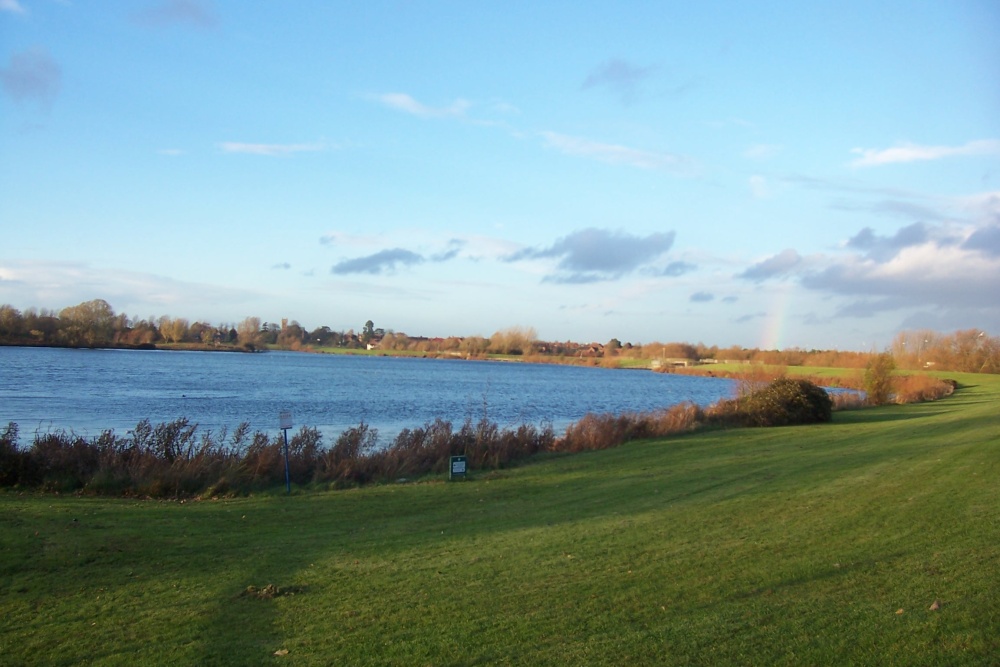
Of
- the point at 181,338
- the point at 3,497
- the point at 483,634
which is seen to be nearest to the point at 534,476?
the point at 3,497

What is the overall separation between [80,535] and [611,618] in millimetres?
7758

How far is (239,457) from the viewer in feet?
62.9

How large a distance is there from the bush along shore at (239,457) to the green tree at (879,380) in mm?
28096

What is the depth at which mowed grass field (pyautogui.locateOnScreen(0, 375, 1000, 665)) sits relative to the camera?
6.68 metres

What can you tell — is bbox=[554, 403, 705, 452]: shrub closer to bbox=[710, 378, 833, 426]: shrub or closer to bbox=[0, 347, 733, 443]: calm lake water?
bbox=[710, 378, 833, 426]: shrub

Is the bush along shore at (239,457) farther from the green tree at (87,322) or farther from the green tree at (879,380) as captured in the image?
the green tree at (87,322)

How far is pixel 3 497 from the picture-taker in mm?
14953

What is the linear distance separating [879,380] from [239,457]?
4247 cm

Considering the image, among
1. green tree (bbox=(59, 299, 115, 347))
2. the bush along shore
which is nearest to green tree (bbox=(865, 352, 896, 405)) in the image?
the bush along shore

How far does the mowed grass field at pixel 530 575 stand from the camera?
21.9ft

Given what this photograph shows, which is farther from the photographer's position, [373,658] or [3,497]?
[3,497]

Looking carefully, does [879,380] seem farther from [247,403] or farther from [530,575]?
[530,575]

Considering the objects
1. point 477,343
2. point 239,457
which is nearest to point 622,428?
point 239,457

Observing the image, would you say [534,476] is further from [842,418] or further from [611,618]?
[842,418]
